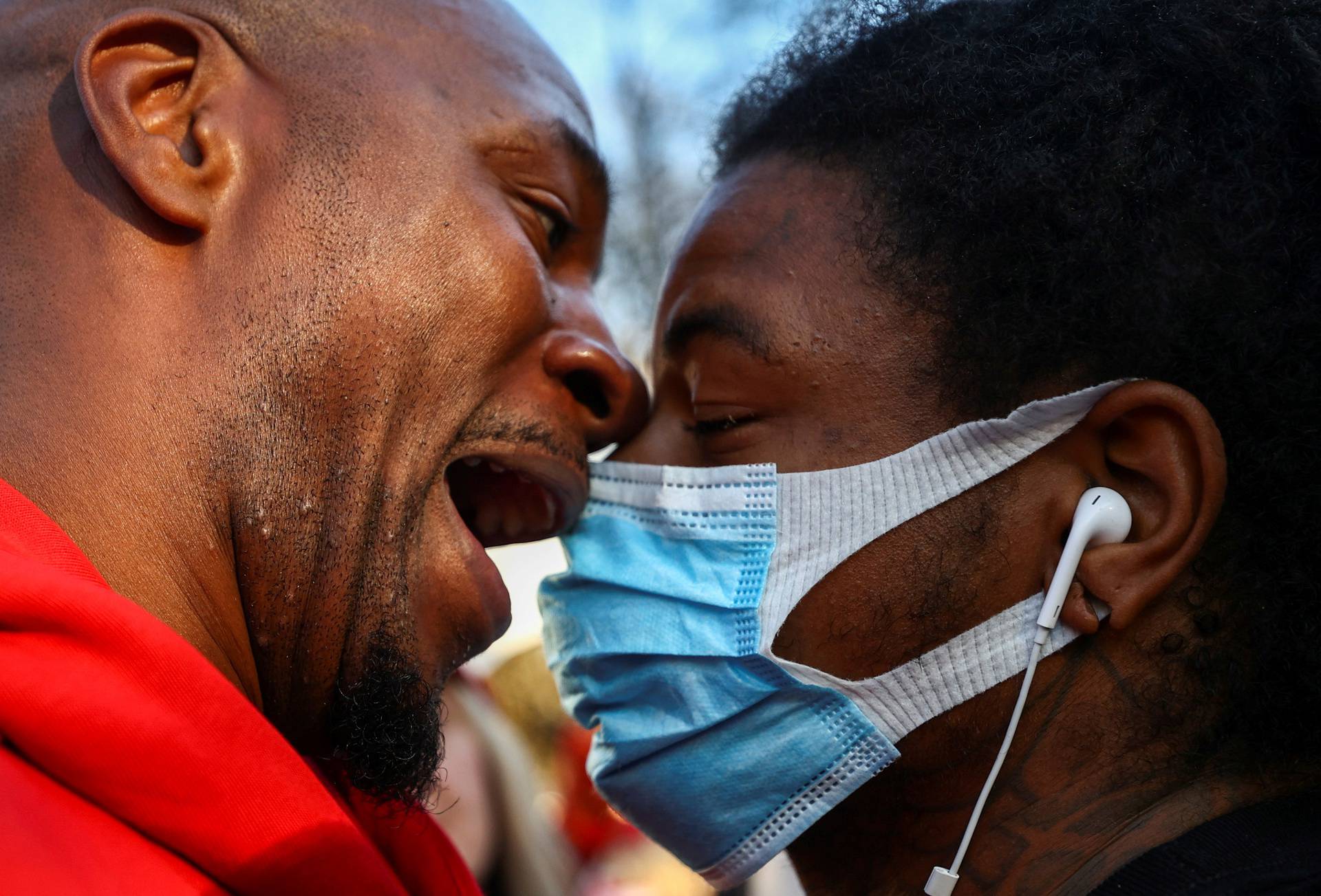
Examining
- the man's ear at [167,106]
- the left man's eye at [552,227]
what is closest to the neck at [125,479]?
the man's ear at [167,106]

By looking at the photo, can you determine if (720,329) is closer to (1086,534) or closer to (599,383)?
(599,383)

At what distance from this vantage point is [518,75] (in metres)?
2.63

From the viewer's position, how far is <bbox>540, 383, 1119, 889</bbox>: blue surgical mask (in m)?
2.17

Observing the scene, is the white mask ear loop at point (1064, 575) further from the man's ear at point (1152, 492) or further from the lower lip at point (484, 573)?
the lower lip at point (484, 573)

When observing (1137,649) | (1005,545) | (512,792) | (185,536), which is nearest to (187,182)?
(185,536)

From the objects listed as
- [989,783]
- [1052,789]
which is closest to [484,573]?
[989,783]

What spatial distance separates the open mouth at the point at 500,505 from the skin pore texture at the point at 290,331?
89mm

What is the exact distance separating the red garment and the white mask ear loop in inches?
46.2

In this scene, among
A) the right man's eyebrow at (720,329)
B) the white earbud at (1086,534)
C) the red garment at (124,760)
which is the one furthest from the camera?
the right man's eyebrow at (720,329)

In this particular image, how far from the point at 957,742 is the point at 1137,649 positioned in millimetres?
392

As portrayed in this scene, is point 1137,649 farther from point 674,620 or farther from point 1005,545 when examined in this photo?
point 674,620

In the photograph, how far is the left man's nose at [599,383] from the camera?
8.42 ft

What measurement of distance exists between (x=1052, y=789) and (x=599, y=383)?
54.1 inches

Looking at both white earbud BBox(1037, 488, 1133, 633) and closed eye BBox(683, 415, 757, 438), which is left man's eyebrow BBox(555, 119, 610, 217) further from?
white earbud BBox(1037, 488, 1133, 633)
